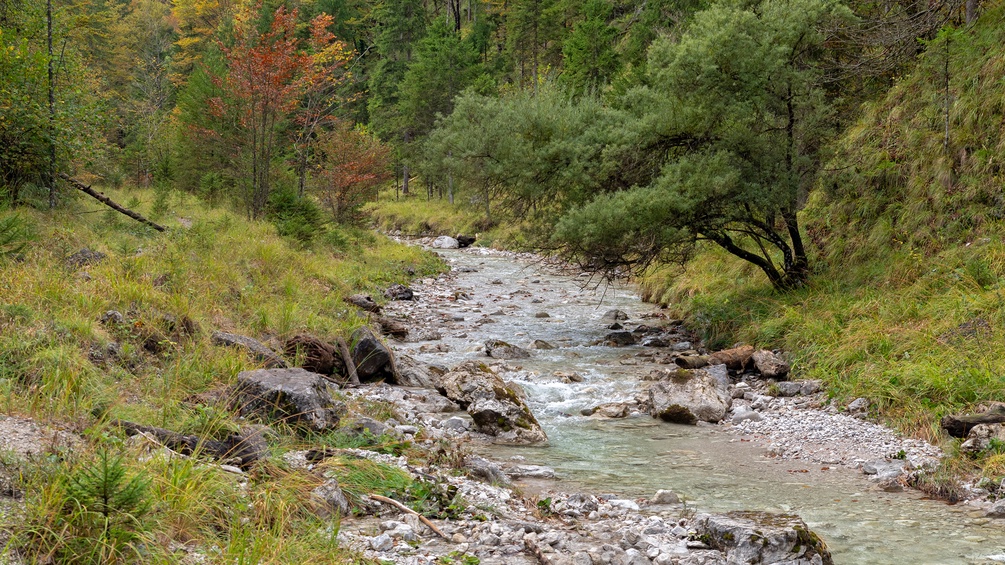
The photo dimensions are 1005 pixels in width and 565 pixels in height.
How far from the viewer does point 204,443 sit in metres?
5.05

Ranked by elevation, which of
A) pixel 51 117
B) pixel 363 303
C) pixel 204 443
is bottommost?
pixel 363 303

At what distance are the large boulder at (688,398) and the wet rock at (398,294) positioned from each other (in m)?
9.36

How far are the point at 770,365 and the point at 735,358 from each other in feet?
2.40

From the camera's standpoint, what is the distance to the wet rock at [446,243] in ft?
116

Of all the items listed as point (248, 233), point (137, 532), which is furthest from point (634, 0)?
point (137, 532)

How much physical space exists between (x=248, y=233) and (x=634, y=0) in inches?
1402

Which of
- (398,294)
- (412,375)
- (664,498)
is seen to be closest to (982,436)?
(664,498)

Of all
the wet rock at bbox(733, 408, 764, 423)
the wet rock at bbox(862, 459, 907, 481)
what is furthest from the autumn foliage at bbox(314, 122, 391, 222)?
the wet rock at bbox(862, 459, 907, 481)

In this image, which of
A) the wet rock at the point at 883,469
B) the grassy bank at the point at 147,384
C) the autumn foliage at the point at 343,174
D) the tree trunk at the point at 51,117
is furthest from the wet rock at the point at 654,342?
the autumn foliage at the point at 343,174

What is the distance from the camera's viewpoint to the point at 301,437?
20.6ft

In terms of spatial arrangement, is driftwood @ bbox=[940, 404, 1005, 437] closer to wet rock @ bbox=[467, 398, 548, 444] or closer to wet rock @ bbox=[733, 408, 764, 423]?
wet rock @ bbox=[733, 408, 764, 423]

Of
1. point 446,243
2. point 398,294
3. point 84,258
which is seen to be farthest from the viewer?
point 446,243

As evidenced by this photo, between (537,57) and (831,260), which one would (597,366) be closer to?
(831,260)

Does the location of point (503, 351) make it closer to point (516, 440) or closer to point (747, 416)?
point (516, 440)
